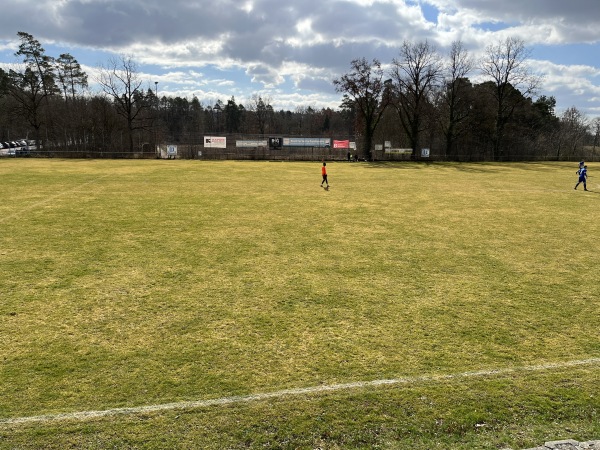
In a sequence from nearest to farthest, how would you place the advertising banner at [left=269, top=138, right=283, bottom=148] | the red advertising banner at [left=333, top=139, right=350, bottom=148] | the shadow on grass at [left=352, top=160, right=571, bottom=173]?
1. the shadow on grass at [left=352, top=160, right=571, bottom=173]
2. the advertising banner at [left=269, top=138, right=283, bottom=148]
3. the red advertising banner at [left=333, top=139, right=350, bottom=148]

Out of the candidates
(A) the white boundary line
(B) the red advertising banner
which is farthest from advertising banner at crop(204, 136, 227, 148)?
(A) the white boundary line

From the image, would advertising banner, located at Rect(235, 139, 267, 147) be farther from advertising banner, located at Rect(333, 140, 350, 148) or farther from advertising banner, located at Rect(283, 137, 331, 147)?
advertising banner, located at Rect(333, 140, 350, 148)

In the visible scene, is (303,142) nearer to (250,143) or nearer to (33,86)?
(250,143)

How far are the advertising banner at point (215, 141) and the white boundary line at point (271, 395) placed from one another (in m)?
56.8

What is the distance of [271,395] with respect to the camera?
611cm

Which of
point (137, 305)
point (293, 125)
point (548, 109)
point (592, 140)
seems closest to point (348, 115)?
point (293, 125)

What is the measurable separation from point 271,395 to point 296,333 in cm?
200

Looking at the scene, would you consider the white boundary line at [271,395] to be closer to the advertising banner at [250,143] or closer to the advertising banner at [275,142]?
the advertising banner at [275,142]

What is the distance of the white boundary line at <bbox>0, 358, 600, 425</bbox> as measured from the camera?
5520 mm

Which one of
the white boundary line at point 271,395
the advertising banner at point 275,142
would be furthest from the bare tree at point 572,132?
the white boundary line at point 271,395

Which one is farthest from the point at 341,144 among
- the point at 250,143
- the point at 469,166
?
the point at 469,166

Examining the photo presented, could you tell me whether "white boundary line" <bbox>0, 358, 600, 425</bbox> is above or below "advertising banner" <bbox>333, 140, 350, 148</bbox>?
below

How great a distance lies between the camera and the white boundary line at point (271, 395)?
5.52 meters

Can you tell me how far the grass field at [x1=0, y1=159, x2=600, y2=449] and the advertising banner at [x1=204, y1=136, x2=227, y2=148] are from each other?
43491 millimetres
